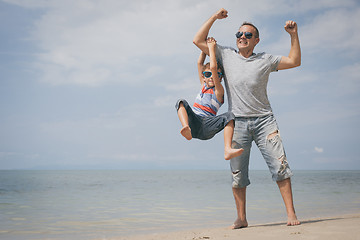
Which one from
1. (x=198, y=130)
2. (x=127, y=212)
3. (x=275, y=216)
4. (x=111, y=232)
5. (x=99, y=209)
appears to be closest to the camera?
(x=198, y=130)

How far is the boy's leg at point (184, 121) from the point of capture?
3.73 meters

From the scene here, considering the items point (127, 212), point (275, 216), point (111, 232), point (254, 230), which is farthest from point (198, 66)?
point (127, 212)

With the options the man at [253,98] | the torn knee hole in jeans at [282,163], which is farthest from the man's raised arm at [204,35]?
the torn knee hole in jeans at [282,163]

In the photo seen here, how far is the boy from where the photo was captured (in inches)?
150

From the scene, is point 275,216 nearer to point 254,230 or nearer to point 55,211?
point 254,230

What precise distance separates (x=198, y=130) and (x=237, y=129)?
0.65m

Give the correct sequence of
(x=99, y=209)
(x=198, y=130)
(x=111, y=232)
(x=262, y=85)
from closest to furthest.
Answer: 1. (x=198, y=130)
2. (x=262, y=85)
3. (x=111, y=232)
4. (x=99, y=209)

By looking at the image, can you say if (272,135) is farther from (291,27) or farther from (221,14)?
(221,14)

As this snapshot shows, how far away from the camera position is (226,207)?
28.9 ft

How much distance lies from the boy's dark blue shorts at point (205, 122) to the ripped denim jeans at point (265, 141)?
475 millimetres

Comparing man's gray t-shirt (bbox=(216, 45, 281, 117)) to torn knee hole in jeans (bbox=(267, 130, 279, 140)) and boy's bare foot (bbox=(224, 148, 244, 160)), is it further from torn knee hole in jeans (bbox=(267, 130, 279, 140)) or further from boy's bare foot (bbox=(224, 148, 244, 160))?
boy's bare foot (bbox=(224, 148, 244, 160))

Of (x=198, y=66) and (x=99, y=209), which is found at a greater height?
(x=198, y=66)

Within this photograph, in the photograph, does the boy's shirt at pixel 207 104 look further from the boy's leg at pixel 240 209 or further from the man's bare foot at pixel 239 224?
the man's bare foot at pixel 239 224

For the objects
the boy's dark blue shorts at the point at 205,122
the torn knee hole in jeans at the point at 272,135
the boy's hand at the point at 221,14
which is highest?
the boy's hand at the point at 221,14
